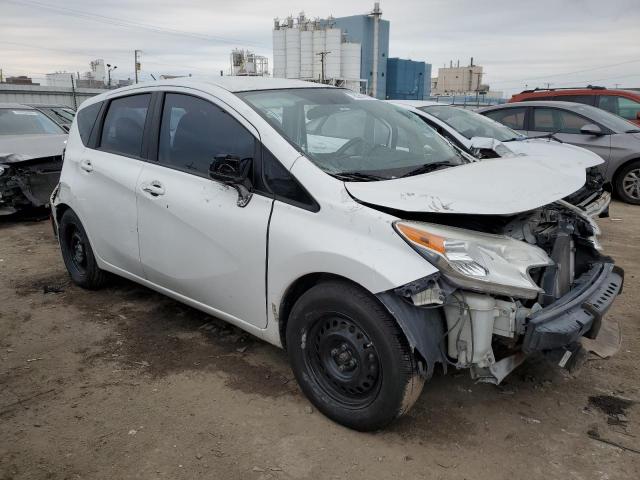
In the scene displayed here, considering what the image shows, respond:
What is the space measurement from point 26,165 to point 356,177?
6.19 metres

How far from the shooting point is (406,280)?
2.41m

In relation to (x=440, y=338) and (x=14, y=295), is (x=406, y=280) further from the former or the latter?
(x=14, y=295)

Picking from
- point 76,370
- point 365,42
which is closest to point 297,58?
point 365,42

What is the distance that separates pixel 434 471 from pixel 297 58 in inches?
1599

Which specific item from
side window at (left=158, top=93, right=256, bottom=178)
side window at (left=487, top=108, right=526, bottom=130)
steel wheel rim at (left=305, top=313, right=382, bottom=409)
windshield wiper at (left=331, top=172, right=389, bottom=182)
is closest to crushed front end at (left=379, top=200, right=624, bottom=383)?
steel wheel rim at (left=305, top=313, right=382, bottom=409)

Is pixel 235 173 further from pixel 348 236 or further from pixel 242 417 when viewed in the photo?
pixel 242 417

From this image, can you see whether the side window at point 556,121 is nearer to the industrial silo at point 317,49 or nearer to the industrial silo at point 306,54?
the industrial silo at point 317,49

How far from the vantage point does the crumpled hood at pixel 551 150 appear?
5.58m

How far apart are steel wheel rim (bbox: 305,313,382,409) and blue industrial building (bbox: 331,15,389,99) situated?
4036 cm

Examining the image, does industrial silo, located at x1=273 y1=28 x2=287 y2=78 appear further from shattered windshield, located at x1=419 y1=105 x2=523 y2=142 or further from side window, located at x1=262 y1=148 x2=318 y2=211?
side window, located at x1=262 y1=148 x2=318 y2=211

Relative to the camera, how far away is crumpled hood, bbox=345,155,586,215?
2637mm

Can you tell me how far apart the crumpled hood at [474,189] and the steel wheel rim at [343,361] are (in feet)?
2.15

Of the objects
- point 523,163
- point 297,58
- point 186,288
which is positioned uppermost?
point 297,58

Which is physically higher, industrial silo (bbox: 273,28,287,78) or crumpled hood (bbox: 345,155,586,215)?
industrial silo (bbox: 273,28,287,78)
